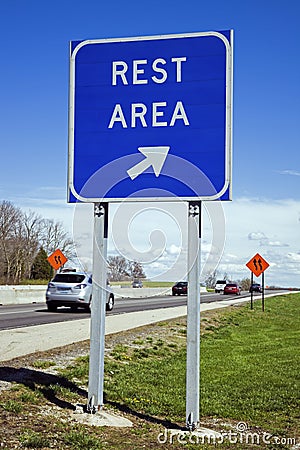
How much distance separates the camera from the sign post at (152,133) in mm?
6488

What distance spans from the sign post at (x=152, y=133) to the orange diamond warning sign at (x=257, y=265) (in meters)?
31.8

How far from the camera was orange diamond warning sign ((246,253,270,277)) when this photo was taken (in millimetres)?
37906

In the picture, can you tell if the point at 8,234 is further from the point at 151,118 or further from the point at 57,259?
the point at 151,118

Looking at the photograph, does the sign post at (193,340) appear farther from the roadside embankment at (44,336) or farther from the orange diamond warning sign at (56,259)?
the orange diamond warning sign at (56,259)

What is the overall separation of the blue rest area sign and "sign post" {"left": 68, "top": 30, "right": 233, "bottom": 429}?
→ 0.03 feet

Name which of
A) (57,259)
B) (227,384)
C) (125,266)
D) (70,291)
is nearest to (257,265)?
(57,259)

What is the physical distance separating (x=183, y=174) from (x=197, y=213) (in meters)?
0.42

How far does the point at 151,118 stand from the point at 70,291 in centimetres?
2134

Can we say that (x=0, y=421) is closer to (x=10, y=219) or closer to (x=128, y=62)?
(x=128, y=62)

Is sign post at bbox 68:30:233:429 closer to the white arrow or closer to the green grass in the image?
the white arrow

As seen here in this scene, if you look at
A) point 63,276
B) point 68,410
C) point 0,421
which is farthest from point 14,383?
point 63,276

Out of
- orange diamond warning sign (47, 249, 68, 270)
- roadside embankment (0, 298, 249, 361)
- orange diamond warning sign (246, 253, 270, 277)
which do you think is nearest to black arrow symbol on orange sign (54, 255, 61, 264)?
orange diamond warning sign (47, 249, 68, 270)

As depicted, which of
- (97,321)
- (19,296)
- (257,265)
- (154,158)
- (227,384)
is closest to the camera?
(154,158)

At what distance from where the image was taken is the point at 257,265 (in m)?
38.2
